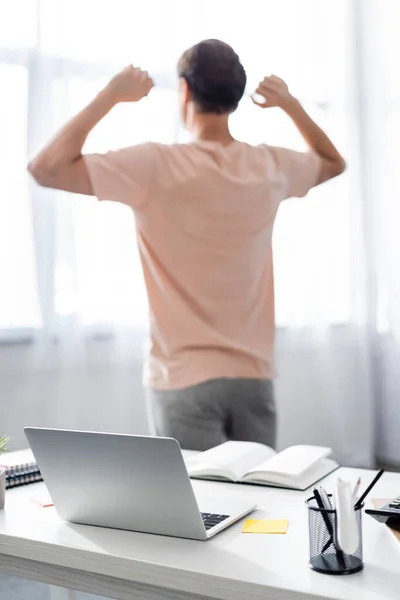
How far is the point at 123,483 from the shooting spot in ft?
3.67

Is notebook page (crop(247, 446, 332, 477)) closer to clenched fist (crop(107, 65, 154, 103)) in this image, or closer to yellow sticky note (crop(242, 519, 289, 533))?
yellow sticky note (crop(242, 519, 289, 533))

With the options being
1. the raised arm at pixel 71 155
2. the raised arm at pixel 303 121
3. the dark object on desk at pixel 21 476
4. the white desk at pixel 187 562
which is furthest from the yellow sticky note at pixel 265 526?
the raised arm at pixel 303 121

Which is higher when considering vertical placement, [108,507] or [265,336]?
[265,336]

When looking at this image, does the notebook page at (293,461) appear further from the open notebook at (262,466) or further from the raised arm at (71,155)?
the raised arm at (71,155)

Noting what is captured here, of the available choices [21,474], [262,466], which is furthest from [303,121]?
[21,474]

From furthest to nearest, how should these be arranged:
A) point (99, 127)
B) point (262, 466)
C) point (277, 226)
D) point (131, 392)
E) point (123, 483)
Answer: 1. point (277, 226)
2. point (131, 392)
3. point (99, 127)
4. point (262, 466)
5. point (123, 483)

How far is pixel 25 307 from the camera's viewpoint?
265 centimetres

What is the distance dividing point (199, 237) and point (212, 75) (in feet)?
1.28

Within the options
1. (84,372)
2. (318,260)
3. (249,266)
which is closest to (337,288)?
(318,260)

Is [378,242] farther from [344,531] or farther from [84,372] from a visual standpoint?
[344,531]

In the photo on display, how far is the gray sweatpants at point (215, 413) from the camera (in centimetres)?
186

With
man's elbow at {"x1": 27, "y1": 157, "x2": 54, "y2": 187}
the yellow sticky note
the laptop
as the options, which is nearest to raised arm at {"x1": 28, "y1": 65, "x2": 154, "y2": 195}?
man's elbow at {"x1": 27, "y1": 157, "x2": 54, "y2": 187}

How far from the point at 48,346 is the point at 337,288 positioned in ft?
5.33

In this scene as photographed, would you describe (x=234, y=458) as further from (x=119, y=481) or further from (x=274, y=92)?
(x=274, y=92)
